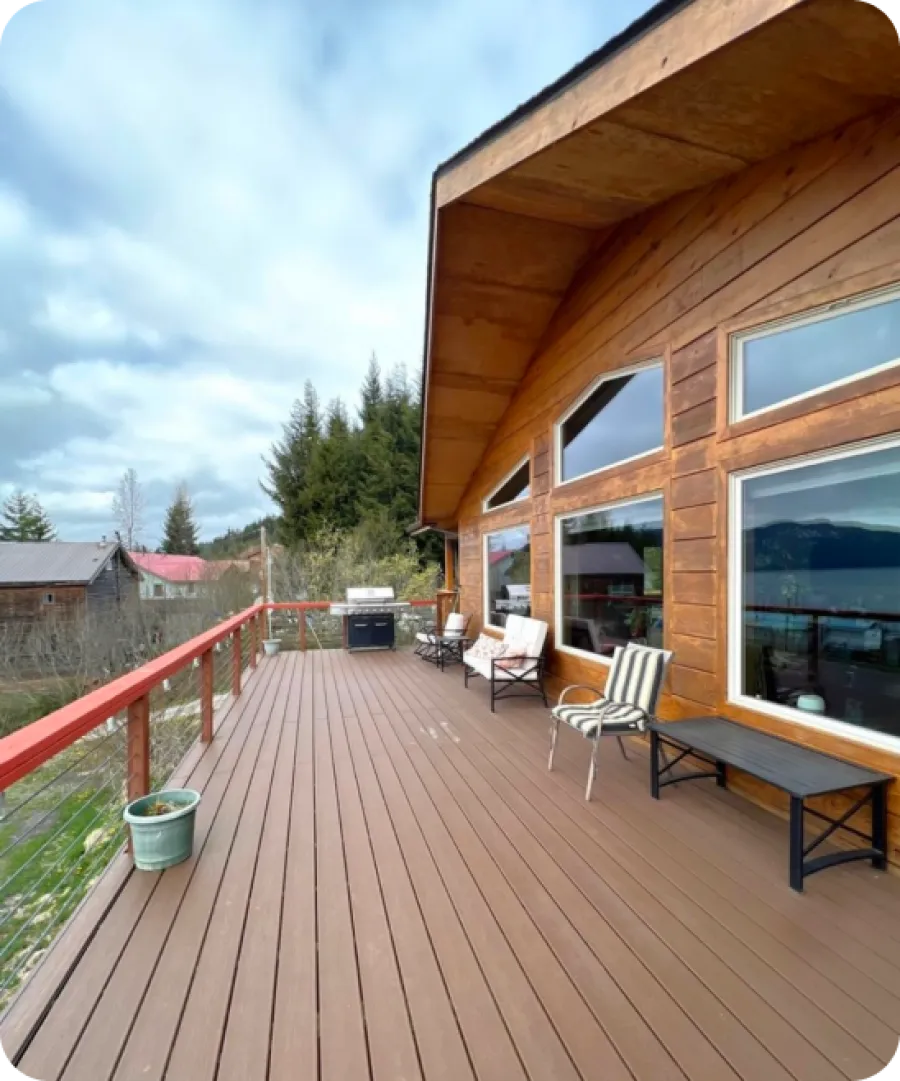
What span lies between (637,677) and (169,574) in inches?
961

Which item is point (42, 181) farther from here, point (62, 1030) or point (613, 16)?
point (62, 1030)

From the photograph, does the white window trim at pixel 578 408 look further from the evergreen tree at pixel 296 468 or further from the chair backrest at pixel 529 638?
the evergreen tree at pixel 296 468

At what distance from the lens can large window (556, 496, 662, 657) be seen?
4.05 m

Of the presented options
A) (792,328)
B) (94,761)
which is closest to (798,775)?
(792,328)

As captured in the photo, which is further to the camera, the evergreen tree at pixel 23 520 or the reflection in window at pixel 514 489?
the evergreen tree at pixel 23 520

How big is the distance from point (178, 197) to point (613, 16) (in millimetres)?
5767

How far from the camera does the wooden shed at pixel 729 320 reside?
2.40 meters

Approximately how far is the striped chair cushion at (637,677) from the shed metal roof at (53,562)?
18.7m

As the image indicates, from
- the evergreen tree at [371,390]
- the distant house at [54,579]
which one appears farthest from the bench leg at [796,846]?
the evergreen tree at [371,390]

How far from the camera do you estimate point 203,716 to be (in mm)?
4016

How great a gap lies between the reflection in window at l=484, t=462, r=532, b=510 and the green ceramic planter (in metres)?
4.46

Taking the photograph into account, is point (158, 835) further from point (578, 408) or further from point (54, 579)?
point (54, 579)

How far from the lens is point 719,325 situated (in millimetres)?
3264

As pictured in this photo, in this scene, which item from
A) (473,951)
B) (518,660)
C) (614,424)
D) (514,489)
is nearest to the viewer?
(473,951)
